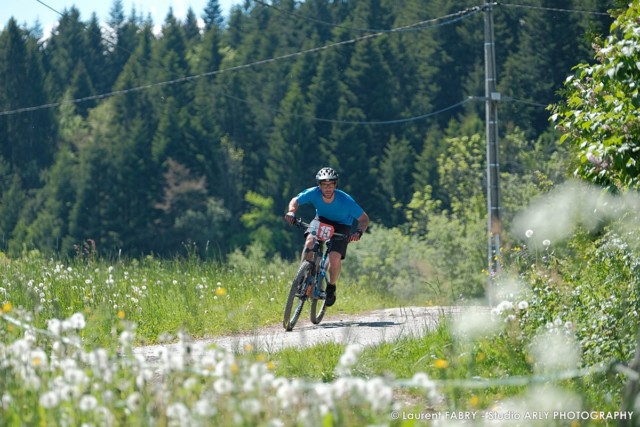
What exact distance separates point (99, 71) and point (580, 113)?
4506 inches

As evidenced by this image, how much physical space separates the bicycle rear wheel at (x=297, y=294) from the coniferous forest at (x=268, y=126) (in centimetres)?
6127

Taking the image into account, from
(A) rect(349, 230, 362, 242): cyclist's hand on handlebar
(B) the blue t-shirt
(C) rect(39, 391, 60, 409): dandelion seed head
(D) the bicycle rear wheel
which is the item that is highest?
(B) the blue t-shirt

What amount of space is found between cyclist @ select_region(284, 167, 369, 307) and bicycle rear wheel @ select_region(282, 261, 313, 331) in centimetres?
17

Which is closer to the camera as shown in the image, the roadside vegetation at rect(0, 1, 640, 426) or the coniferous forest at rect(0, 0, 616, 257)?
the roadside vegetation at rect(0, 1, 640, 426)

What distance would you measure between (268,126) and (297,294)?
8583 centimetres

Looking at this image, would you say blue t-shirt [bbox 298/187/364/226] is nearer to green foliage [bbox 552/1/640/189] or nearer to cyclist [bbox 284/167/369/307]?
cyclist [bbox 284/167/369/307]

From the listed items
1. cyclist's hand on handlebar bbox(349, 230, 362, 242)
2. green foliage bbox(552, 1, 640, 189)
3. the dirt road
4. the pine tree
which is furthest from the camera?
the pine tree

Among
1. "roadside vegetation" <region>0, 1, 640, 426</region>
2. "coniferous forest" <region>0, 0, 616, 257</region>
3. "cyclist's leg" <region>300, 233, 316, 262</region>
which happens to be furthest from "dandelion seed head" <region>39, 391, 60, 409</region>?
"coniferous forest" <region>0, 0, 616, 257</region>

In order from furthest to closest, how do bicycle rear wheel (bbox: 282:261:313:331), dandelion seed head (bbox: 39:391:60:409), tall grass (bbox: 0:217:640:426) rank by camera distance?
bicycle rear wheel (bbox: 282:261:313:331), tall grass (bbox: 0:217:640:426), dandelion seed head (bbox: 39:391:60:409)

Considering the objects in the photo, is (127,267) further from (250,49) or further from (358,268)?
(250,49)

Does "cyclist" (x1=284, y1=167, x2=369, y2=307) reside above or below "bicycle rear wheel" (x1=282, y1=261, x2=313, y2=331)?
above

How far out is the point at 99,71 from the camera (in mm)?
121562

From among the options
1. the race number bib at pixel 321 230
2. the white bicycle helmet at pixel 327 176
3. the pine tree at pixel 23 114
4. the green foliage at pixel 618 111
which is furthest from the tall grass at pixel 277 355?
the pine tree at pixel 23 114

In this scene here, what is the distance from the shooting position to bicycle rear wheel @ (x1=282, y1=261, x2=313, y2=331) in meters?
13.0
